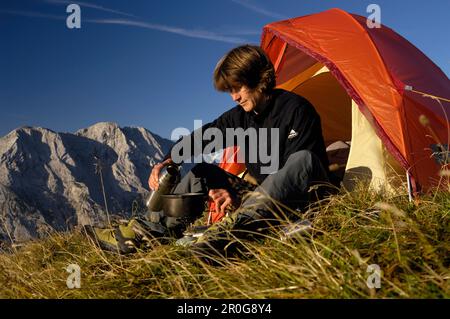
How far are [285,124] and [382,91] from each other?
1.43m

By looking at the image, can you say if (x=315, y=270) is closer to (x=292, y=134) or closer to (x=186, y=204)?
(x=186, y=204)

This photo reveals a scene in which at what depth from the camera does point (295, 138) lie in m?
4.26

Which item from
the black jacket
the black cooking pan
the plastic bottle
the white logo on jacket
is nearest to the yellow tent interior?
the black jacket

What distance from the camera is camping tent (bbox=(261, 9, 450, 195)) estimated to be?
4.99 m

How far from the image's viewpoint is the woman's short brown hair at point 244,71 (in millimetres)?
4488

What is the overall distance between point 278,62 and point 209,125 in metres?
2.63

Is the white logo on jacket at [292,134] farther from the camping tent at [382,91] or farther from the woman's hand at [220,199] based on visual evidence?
the camping tent at [382,91]

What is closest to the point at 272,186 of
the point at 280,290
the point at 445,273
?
the point at 280,290

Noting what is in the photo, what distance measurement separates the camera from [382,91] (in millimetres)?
5160

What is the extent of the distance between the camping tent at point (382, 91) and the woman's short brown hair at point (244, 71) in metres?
1.22

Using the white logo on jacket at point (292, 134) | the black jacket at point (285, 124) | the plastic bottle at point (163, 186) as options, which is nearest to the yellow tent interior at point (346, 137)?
the black jacket at point (285, 124)

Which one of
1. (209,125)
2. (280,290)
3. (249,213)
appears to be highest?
(209,125)

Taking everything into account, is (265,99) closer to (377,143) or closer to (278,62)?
(377,143)

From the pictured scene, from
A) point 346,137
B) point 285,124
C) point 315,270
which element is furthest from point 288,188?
point 346,137
